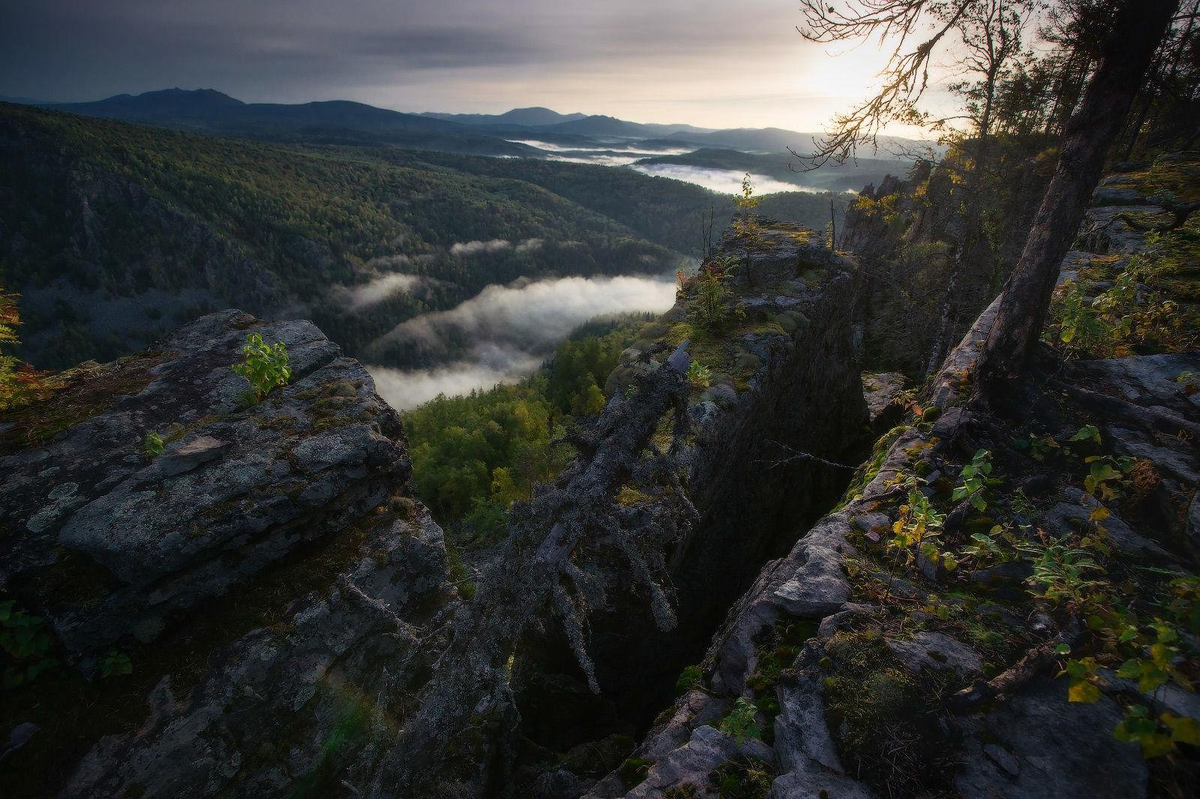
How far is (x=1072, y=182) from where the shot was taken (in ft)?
19.9

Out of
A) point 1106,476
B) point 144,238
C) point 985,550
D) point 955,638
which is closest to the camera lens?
point 955,638

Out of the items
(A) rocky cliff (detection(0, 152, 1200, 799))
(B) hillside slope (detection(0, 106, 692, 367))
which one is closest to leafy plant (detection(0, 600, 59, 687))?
(A) rocky cliff (detection(0, 152, 1200, 799))

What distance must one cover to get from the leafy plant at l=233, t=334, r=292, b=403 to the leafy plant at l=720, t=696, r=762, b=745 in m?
9.71

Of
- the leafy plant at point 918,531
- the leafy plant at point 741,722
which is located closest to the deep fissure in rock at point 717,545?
the leafy plant at point 741,722

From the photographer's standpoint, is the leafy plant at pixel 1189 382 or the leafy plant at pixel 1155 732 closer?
the leafy plant at pixel 1155 732

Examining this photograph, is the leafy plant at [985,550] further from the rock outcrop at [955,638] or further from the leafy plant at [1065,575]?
the leafy plant at [1065,575]

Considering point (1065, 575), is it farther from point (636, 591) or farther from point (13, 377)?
point (13, 377)

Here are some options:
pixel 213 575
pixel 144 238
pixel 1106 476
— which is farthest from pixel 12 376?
pixel 144 238

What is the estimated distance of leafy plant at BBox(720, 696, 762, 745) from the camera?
15.0ft

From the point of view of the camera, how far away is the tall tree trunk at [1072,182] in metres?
5.36

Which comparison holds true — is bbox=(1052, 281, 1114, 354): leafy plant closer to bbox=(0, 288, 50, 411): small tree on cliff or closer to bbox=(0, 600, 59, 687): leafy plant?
bbox=(0, 600, 59, 687): leafy plant

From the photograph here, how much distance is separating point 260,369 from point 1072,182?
13.1 meters

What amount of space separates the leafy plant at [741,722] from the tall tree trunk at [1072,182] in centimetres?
548

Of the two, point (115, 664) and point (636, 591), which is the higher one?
point (636, 591)
